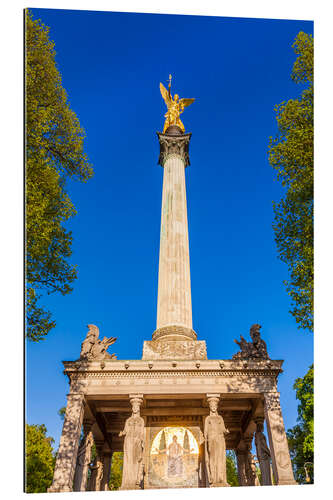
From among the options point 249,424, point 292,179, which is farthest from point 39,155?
point 249,424

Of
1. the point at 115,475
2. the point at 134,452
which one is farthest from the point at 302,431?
the point at 134,452

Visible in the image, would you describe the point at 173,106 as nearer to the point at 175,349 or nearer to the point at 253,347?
the point at 175,349

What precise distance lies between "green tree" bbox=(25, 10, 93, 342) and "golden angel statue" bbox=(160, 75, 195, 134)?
1357 cm

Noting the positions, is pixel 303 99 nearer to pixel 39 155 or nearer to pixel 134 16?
pixel 134 16

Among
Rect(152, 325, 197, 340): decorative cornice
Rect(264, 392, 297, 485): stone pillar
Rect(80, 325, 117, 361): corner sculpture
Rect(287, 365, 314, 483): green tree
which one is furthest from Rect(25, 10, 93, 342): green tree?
Rect(287, 365, 314, 483): green tree

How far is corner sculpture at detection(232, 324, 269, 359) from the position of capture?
17.7 meters

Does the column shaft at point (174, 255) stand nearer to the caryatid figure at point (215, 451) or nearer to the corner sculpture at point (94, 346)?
the corner sculpture at point (94, 346)

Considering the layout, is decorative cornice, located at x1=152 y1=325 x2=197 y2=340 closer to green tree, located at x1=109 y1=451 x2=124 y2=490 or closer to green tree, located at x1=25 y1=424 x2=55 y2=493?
green tree, located at x1=25 y1=424 x2=55 y2=493

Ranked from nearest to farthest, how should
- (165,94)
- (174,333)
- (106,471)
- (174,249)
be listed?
(174,333), (106,471), (174,249), (165,94)

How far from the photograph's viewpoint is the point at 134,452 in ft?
49.9

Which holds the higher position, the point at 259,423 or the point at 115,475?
the point at 259,423

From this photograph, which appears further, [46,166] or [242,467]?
[242,467]

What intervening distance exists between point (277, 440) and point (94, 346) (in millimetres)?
8812
